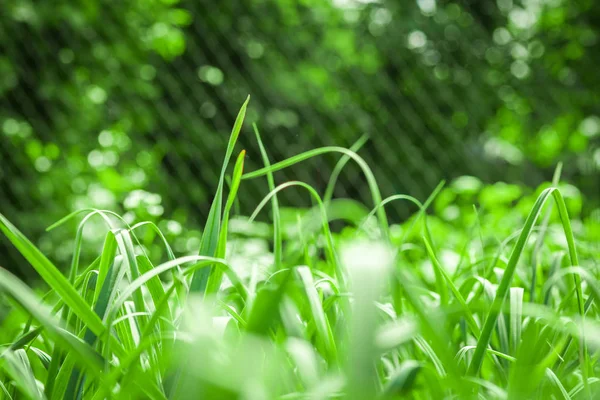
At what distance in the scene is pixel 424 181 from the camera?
297cm

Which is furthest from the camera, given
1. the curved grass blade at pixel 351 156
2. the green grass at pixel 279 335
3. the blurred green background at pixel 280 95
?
the blurred green background at pixel 280 95

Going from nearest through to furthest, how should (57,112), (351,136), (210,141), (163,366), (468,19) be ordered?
(163,366) < (57,112) < (210,141) < (351,136) < (468,19)

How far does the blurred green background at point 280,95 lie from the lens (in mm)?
1942

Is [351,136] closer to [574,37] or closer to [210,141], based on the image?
[210,141]

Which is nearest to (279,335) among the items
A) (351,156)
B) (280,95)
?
(351,156)

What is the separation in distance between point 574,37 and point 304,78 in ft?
4.63

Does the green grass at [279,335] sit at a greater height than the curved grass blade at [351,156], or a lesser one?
lesser

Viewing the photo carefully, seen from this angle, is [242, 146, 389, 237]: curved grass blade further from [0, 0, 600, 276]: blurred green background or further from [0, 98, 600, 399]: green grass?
[0, 0, 600, 276]: blurred green background

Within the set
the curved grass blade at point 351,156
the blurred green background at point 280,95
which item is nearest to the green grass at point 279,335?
the curved grass blade at point 351,156

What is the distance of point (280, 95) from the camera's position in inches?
110

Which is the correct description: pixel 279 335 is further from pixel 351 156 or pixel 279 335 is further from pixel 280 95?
pixel 280 95

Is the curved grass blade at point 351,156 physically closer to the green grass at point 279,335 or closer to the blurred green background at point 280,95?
the green grass at point 279,335

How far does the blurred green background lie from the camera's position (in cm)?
194

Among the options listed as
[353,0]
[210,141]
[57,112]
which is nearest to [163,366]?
[57,112]
